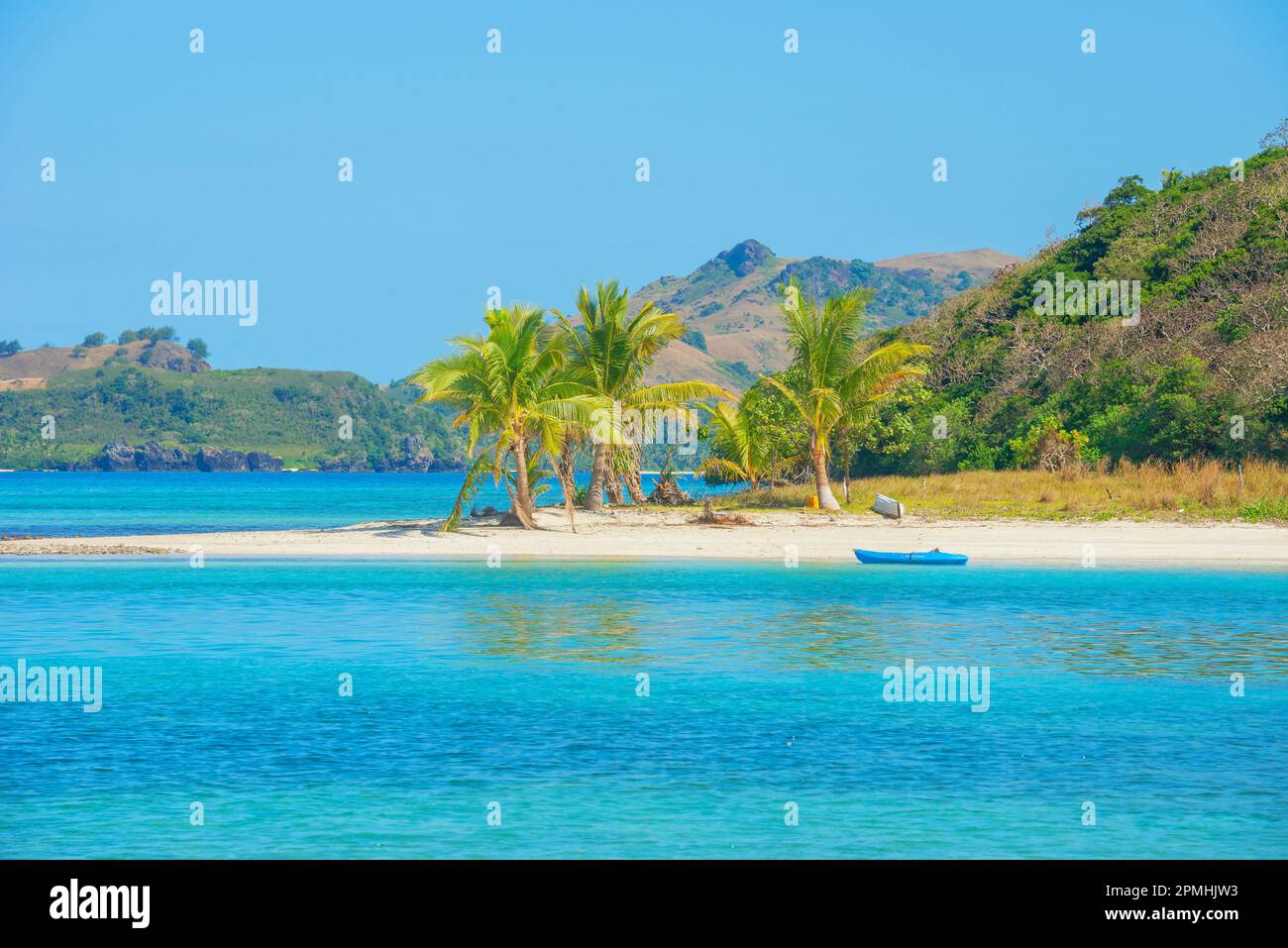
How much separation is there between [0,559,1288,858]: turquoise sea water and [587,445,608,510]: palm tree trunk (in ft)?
60.1

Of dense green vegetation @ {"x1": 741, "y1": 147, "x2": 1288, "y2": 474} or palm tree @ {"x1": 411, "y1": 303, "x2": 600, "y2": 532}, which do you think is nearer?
palm tree @ {"x1": 411, "y1": 303, "x2": 600, "y2": 532}

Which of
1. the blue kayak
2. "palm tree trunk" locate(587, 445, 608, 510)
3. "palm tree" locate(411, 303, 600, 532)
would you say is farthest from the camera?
"palm tree trunk" locate(587, 445, 608, 510)

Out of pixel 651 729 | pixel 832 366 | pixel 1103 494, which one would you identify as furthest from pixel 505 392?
pixel 651 729

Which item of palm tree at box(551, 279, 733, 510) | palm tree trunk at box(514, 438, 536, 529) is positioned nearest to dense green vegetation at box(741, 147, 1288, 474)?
palm tree at box(551, 279, 733, 510)

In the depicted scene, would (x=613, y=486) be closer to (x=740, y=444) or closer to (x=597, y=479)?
(x=597, y=479)

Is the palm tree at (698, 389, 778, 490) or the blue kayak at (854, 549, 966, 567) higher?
the palm tree at (698, 389, 778, 490)

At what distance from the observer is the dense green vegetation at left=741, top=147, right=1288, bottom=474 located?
4219 cm

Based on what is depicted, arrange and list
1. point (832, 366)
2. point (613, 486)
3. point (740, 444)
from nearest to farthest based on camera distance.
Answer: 1. point (832, 366)
2. point (740, 444)
3. point (613, 486)

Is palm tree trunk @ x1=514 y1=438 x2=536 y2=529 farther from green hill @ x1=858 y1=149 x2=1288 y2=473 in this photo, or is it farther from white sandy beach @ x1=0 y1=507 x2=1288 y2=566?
green hill @ x1=858 y1=149 x2=1288 y2=473

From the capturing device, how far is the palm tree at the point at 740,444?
146 feet

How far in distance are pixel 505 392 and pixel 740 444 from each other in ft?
38.8

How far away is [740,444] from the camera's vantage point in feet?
150
